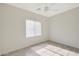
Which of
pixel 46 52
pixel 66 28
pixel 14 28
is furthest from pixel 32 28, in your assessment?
pixel 66 28

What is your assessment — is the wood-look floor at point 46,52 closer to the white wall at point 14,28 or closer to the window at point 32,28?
the white wall at point 14,28

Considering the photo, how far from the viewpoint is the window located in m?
3.48

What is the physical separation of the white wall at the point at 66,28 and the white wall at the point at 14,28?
1.55 metres

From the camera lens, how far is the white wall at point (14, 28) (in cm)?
259

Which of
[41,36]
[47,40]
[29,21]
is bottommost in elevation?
A: [47,40]

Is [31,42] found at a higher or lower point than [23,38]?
lower

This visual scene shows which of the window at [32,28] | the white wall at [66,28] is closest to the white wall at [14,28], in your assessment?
the window at [32,28]

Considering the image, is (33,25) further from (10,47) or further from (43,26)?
(10,47)

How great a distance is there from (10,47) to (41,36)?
2002 millimetres

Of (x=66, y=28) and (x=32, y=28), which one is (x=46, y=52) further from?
(x=66, y=28)

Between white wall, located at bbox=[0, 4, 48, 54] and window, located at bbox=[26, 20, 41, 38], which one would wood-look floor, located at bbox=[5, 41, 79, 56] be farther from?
window, located at bbox=[26, 20, 41, 38]

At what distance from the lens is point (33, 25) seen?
376 centimetres

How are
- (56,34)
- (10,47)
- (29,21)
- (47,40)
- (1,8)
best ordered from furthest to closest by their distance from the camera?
(47,40), (56,34), (29,21), (10,47), (1,8)

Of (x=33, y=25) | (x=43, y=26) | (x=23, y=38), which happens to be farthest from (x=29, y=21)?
(x=43, y=26)
